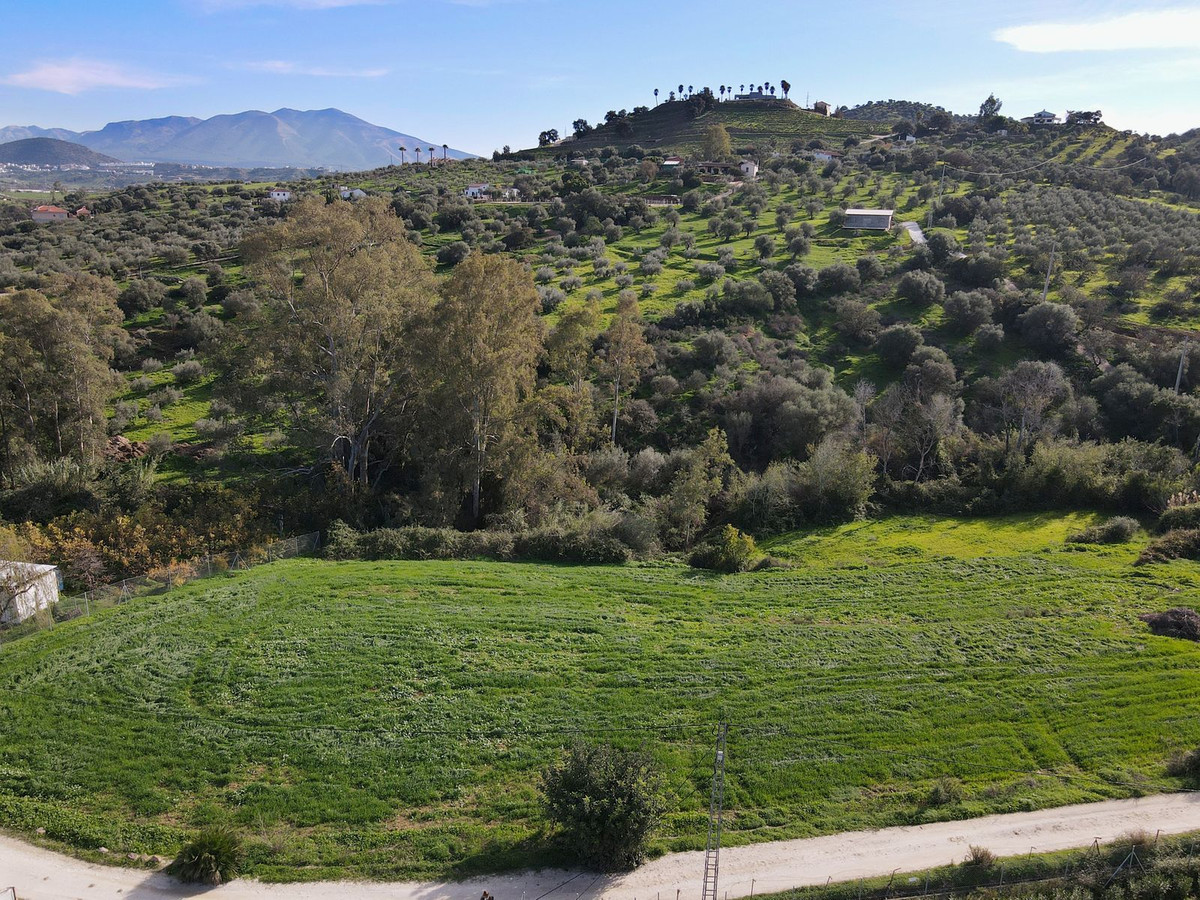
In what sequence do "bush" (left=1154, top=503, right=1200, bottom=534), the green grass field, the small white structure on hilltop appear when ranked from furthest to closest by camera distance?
"bush" (left=1154, top=503, right=1200, bottom=534) → the small white structure on hilltop → the green grass field

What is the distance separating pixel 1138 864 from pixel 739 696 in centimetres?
917

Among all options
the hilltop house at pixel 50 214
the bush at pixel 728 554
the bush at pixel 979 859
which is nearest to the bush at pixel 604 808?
the bush at pixel 979 859

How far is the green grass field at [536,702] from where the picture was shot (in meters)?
16.1

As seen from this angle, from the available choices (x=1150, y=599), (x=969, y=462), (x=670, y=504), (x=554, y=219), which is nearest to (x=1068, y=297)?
(x=969, y=462)

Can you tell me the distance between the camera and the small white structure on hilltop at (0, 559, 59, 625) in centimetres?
2230

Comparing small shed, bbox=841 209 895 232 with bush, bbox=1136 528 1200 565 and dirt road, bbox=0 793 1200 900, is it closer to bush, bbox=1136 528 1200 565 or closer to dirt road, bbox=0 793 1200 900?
bush, bbox=1136 528 1200 565

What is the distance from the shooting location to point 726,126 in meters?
137

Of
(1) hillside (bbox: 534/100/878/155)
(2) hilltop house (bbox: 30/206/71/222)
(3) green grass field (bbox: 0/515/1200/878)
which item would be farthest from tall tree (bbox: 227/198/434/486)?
(1) hillside (bbox: 534/100/878/155)

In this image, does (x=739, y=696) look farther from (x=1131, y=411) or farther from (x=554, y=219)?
(x=554, y=219)

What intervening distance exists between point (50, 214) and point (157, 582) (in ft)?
306

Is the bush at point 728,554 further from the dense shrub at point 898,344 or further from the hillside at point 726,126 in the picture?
the hillside at point 726,126

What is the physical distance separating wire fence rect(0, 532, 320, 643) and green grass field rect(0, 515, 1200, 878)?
836 mm

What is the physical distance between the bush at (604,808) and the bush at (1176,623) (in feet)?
63.1

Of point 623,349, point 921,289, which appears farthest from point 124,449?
point 921,289
